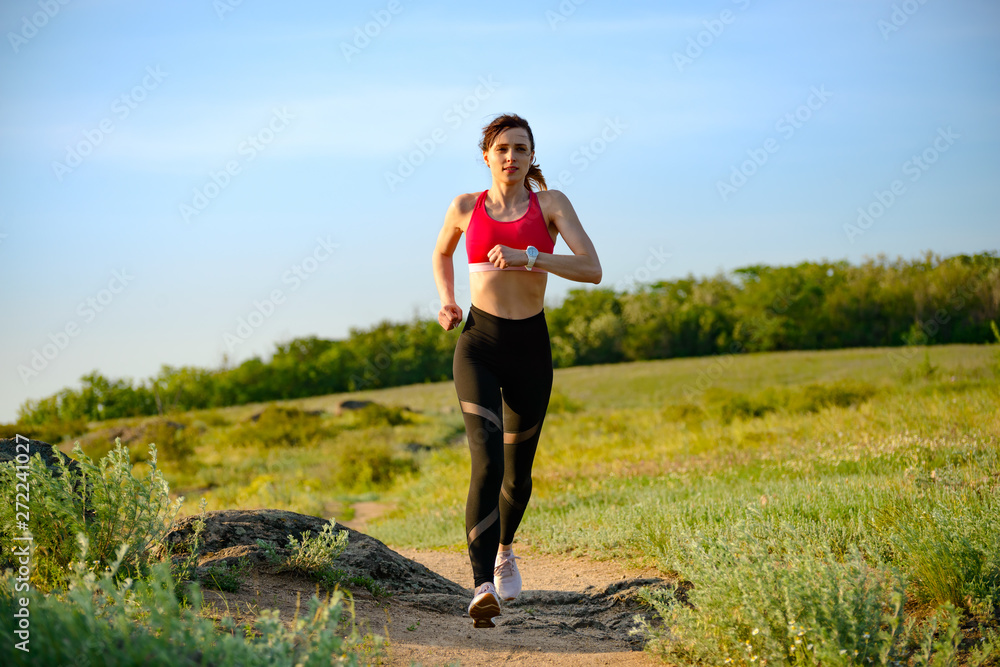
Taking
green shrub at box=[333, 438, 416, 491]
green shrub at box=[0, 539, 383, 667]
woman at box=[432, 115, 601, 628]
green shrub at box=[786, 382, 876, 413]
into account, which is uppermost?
woman at box=[432, 115, 601, 628]

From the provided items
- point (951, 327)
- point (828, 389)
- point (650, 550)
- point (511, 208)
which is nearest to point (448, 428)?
point (828, 389)

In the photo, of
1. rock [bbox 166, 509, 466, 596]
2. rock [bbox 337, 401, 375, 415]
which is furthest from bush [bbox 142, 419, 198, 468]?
rock [bbox 166, 509, 466, 596]

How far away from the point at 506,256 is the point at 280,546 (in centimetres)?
259

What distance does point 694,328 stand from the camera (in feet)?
155

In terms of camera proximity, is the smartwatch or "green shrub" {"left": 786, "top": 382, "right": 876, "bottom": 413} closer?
the smartwatch

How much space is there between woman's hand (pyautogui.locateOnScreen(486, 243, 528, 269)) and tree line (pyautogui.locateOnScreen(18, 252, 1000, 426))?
107 ft

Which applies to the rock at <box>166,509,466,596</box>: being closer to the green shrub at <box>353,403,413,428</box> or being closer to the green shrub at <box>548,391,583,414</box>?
the green shrub at <box>353,403,413,428</box>

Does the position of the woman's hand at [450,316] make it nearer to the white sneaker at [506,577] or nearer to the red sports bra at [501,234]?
the red sports bra at [501,234]

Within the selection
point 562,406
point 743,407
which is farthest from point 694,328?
point 743,407

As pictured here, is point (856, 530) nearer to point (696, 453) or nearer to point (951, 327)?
point (696, 453)

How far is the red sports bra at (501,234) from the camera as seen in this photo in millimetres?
4422

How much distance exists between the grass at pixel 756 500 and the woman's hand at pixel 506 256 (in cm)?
178

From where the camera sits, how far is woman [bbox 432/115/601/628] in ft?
13.7

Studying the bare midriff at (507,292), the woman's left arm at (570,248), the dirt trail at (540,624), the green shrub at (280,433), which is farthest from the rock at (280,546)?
the green shrub at (280,433)
